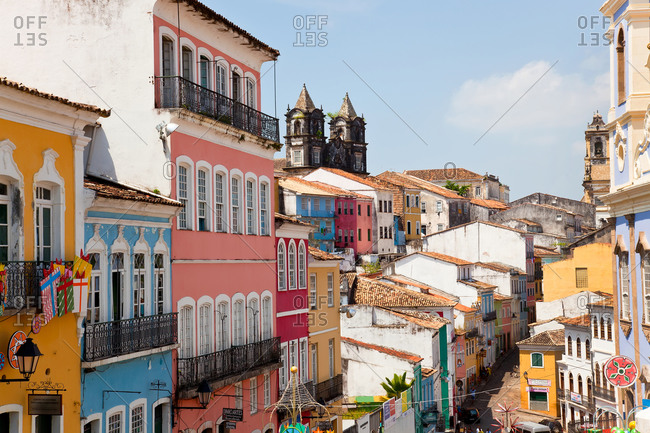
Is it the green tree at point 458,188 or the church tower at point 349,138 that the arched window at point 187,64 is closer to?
the green tree at point 458,188

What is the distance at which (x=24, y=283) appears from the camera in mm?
16516

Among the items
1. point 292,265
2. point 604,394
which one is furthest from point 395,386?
point 292,265

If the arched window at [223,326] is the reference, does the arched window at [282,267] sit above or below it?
above

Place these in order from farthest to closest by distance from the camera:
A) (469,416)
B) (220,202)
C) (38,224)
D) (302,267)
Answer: (469,416), (302,267), (220,202), (38,224)

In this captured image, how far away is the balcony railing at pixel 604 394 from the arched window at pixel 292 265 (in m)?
20.0

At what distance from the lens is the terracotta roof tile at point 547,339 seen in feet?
204

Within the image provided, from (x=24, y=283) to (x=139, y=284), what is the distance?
18.2ft

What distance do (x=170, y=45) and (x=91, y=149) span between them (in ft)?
11.0

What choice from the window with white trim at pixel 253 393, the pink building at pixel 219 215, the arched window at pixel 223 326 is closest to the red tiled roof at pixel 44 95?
the pink building at pixel 219 215

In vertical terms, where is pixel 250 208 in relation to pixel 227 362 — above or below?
above

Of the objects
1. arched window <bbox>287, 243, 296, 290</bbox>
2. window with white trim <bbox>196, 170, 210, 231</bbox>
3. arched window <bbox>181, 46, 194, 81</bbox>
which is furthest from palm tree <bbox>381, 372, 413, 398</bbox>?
arched window <bbox>181, 46, 194, 81</bbox>

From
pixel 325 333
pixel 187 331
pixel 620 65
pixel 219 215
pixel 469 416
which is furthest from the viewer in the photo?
pixel 469 416

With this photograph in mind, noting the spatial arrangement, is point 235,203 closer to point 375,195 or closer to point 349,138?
point 375,195

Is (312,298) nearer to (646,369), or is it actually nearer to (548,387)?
(646,369)
